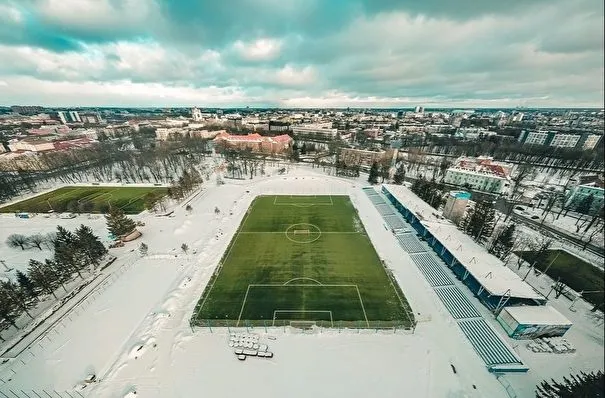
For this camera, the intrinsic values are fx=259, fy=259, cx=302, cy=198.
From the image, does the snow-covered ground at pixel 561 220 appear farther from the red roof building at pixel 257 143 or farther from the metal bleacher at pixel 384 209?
the red roof building at pixel 257 143

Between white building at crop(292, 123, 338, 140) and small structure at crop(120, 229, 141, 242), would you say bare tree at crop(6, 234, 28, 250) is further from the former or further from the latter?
white building at crop(292, 123, 338, 140)

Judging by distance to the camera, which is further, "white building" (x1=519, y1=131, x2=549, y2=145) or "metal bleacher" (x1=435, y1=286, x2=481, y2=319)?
"white building" (x1=519, y1=131, x2=549, y2=145)

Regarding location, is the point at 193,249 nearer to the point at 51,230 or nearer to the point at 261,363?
the point at 261,363

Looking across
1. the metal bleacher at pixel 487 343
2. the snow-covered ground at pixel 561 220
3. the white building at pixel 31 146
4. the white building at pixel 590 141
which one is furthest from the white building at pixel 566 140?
the white building at pixel 31 146

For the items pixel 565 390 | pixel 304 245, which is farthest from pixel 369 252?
pixel 565 390

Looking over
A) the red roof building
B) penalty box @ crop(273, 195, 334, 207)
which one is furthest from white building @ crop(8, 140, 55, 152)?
penalty box @ crop(273, 195, 334, 207)

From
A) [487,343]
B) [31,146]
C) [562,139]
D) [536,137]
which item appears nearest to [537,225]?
[487,343]
